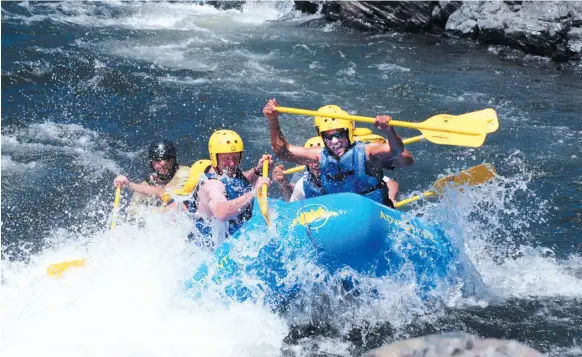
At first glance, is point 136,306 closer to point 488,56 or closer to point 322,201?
point 322,201

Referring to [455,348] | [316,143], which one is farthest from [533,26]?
[455,348]

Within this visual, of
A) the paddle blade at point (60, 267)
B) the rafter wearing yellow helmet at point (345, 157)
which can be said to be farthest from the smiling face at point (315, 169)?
the paddle blade at point (60, 267)

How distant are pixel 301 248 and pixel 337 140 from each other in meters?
0.98

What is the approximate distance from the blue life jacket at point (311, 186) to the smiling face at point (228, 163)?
70cm

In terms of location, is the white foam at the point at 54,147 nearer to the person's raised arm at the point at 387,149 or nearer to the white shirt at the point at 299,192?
the white shirt at the point at 299,192

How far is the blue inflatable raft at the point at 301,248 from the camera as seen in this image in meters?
5.66

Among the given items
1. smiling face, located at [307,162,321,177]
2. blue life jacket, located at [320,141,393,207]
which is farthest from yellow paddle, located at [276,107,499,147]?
smiling face, located at [307,162,321,177]

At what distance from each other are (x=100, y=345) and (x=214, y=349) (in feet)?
2.71

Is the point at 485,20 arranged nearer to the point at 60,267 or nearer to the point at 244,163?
the point at 244,163

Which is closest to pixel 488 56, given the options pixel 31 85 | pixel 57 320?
pixel 31 85

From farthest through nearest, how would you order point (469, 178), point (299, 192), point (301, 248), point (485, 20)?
point (485, 20)
point (469, 178)
point (299, 192)
point (301, 248)

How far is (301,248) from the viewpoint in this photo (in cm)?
566

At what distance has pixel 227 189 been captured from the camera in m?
5.98

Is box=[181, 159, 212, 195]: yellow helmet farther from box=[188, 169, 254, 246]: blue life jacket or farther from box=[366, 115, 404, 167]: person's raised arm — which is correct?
box=[366, 115, 404, 167]: person's raised arm
